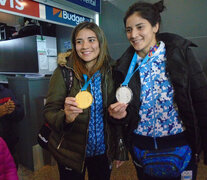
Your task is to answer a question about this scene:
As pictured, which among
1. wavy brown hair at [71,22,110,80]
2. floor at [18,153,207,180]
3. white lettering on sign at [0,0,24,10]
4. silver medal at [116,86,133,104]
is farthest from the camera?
floor at [18,153,207,180]

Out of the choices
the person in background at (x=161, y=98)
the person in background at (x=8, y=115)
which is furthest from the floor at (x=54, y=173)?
the person in background at (x=161, y=98)

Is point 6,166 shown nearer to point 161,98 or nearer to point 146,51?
point 161,98

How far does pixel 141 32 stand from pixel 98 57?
0.41 metres

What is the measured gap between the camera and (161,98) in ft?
4.09

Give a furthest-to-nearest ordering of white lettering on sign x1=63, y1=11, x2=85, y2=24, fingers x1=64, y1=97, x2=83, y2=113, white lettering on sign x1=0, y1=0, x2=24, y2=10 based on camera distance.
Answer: white lettering on sign x1=63, y1=11, x2=85, y2=24, white lettering on sign x1=0, y1=0, x2=24, y2=10, fingers x1=64, y1=97, x2=83, y2=113

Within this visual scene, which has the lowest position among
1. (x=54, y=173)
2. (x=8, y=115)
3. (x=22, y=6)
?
(x=54, y=173)

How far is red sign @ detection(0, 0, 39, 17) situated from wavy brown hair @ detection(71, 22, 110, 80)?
53.7 inches

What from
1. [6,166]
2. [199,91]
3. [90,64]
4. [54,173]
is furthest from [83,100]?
[54,173]

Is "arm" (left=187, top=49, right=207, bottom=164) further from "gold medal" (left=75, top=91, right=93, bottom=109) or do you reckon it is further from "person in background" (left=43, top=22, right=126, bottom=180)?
"gold medal" (left=75, top=91, right=93, bottom=109)

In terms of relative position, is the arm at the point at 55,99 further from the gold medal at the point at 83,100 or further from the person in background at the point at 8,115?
the person in background at the point at 8,115

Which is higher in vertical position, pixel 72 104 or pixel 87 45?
pixel 87 45

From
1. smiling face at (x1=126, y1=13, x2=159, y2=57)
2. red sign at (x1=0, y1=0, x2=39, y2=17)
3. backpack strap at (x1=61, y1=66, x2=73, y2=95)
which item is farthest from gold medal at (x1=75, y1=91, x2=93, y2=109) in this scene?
red sign at (x1=0, y1=0, x2=39, y2=17)

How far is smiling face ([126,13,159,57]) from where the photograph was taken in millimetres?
1294

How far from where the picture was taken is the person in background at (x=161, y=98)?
1.19 meters
